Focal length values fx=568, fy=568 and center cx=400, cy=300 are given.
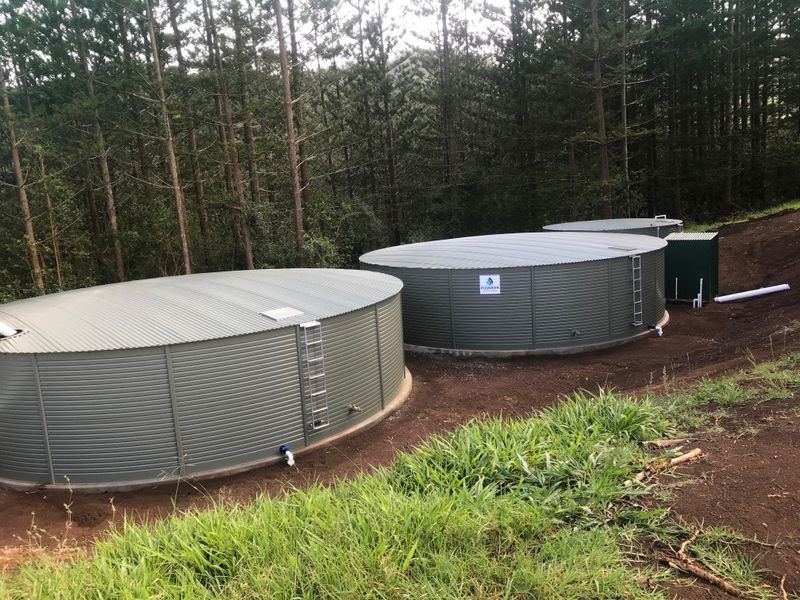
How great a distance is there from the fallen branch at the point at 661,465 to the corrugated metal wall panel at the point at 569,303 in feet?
29.5

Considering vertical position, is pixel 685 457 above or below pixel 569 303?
above

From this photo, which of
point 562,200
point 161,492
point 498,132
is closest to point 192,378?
point 161,492

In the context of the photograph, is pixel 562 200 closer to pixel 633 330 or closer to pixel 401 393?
pixel 633 330

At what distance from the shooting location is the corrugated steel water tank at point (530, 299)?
14.2 m

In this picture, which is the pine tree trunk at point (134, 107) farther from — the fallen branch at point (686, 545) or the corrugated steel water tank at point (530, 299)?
the fallen branch at point (686, 545)

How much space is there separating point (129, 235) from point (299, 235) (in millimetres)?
8836

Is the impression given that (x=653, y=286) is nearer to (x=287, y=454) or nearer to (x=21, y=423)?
(x=287, y=454)

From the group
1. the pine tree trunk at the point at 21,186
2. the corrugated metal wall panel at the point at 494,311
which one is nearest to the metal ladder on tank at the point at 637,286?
the corrugated metal wall panel at the point at 494,311

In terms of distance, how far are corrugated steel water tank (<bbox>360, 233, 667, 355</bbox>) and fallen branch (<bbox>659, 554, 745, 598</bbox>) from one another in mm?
10562

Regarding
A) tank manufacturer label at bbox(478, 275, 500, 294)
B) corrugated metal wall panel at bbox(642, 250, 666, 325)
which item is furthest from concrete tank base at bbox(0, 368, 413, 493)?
corrugated metal wall panel at bbox(642, 250, 666, 325)

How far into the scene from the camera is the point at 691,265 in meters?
18.1

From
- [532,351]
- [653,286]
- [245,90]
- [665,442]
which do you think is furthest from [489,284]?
[245,90]

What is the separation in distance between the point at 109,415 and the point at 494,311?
9.09m

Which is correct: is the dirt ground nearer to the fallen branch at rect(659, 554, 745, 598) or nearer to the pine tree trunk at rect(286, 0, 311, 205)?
the fallen branch at rect(659, 554, 745, 598)
